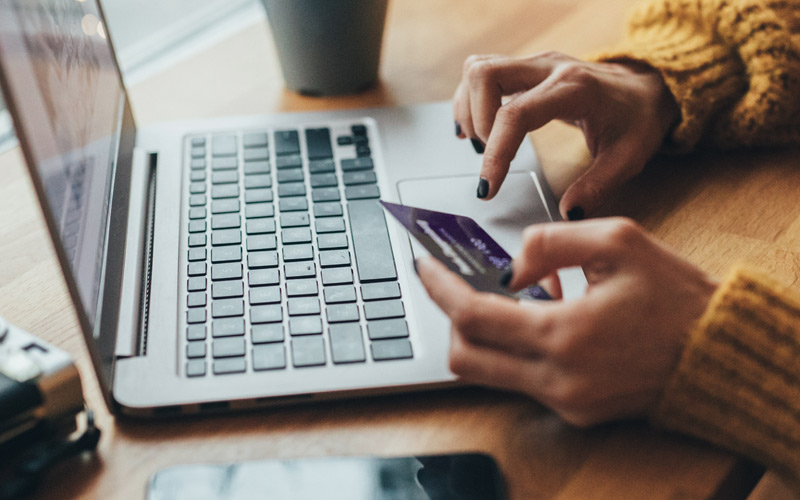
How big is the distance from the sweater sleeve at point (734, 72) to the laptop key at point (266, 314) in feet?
1.38

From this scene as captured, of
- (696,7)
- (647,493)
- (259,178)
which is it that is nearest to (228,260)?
(259,178)

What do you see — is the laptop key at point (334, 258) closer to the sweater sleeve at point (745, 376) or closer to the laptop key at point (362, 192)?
the laptop key at point (362, 192)

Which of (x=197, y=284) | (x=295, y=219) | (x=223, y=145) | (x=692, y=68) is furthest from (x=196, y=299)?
(x=692, y=68)

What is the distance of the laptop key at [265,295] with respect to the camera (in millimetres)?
509

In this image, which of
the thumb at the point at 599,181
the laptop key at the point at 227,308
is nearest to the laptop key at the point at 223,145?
the laptop key at the point at 227,308

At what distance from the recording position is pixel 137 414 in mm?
451

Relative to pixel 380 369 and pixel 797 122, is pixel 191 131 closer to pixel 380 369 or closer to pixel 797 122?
pixel 380 369

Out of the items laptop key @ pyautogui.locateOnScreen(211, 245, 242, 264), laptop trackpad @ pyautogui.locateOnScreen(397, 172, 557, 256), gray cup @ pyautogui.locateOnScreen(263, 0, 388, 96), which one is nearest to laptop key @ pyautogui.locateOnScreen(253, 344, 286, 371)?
laptop key @ pyautogui.locateOnScreen(211, 245, 242, 264)

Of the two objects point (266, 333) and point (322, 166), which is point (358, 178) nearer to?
point (322, 166)

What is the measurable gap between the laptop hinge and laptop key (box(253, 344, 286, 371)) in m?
0.08

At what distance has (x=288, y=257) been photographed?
55cm

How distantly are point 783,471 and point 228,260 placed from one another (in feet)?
1.34

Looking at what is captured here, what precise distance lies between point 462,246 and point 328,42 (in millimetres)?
339

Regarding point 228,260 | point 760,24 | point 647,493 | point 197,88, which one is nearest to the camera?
point 647,493
